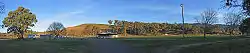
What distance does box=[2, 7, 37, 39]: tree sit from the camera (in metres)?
109

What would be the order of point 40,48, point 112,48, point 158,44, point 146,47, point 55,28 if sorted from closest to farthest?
point 112,48
point 40,48
point 146,47
point 158,44
point 55,28

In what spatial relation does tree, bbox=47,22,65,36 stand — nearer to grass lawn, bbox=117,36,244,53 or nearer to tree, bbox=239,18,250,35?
tree, bbox=239,18,250,35

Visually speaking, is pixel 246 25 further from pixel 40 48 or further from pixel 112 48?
pixel 40 48

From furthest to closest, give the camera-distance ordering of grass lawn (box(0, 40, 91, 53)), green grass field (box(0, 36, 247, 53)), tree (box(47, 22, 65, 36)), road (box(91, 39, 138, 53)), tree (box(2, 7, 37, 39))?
tree (box(47, 22, 65, 36)), tree (box(2, 7, 37, 39)), grass lawn (box(0, 40, 91, 53)), road (box(91, 39, 138, 53)), green grass field (box(0, 36, 247, 53))

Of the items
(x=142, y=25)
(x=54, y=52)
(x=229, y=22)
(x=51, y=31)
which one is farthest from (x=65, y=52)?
(x=142, y=25)

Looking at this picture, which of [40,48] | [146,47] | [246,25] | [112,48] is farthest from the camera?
[246,25]

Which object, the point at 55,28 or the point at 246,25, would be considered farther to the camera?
the point at 55,28

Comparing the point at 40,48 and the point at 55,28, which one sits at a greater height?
the point at 55,28

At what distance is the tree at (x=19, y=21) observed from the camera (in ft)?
358

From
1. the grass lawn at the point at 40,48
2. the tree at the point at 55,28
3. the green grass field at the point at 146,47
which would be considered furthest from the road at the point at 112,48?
the tree at the point at 55,28

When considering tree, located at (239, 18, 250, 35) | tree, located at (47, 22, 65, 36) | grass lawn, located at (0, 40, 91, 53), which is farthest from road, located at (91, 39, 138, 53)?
tree, located at (47, 22, 65, 36)

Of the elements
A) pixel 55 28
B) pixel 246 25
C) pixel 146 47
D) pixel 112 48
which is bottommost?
pixel 146 47

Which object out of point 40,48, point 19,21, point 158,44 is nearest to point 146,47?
point 158,44

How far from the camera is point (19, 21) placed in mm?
109812
